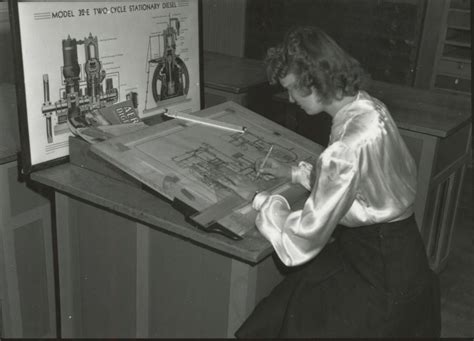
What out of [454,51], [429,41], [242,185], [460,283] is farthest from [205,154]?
[454,51]

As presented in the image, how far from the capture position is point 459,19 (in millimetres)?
4566

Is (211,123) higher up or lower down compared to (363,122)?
lower down

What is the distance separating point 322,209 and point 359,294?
0.32 m

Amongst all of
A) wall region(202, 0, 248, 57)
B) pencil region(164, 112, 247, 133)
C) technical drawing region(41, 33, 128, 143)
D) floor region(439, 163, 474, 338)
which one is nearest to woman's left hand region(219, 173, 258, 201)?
pencil region(164, 112, 247, 133)

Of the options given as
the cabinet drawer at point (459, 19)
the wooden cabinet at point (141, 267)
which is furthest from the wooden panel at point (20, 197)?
the cabinet drawer at point (459, 19)

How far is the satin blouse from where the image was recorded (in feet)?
5.51

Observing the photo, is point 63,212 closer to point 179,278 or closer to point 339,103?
point 179,278

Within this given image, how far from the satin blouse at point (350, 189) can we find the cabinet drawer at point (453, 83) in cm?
304

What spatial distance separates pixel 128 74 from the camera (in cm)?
239

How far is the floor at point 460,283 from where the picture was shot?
295 centimetres

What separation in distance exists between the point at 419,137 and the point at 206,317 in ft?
4.26

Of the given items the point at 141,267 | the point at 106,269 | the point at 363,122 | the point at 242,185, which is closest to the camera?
the point at 363,122

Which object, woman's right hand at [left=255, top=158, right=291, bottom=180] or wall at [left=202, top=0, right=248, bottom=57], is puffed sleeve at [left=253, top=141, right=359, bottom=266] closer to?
woman's right hand at [left=255, top=158, right=291, bottom=180]

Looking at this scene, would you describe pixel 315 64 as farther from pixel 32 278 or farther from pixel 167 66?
pixel 32 278
